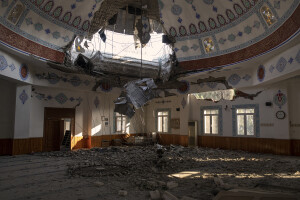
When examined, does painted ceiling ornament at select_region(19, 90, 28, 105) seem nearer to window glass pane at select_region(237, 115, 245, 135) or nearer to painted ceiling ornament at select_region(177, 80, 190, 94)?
painted ceiling ornament at select_region(177, 80, 190, 94)

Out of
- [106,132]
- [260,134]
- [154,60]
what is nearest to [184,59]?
[154,60]

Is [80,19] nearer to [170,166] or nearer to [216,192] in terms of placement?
[170,166]

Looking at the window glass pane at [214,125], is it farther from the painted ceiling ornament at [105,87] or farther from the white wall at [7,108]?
the white wall at [7,108]

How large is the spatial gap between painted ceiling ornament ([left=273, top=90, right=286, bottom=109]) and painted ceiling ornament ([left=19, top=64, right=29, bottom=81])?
1127 cm

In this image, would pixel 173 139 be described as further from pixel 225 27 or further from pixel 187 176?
pixel 187 176

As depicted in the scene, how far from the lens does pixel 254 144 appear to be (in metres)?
11.3

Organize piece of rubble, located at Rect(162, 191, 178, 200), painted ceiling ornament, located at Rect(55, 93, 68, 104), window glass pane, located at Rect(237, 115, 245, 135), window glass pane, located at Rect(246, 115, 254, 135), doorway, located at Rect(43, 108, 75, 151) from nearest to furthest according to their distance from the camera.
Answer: piece of rubble, located at Rect(162, 191, 178, 200), window glass pane, located at Rect(246, 115, 254, 135), window glass pane, located at Rect(237, 115, 245, 135), doorway, located at Rect(43, 108, 75, 151), painted ceiling ornament, located at Rect(55, 93, 68, 104)

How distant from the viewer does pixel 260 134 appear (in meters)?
11.1

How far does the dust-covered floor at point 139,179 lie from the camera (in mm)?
4891

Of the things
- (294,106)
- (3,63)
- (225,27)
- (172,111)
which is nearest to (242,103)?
(294,106)

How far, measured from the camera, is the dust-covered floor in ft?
16.0

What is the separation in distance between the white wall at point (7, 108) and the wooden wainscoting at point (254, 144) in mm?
9684

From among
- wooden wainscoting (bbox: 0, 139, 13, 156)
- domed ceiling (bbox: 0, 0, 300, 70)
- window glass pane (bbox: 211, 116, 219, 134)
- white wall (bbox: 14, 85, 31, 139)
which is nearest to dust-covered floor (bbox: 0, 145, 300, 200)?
wooden wainscoting (bbox: 0, 139, 13, 156)

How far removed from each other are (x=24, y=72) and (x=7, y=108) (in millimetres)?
1862
